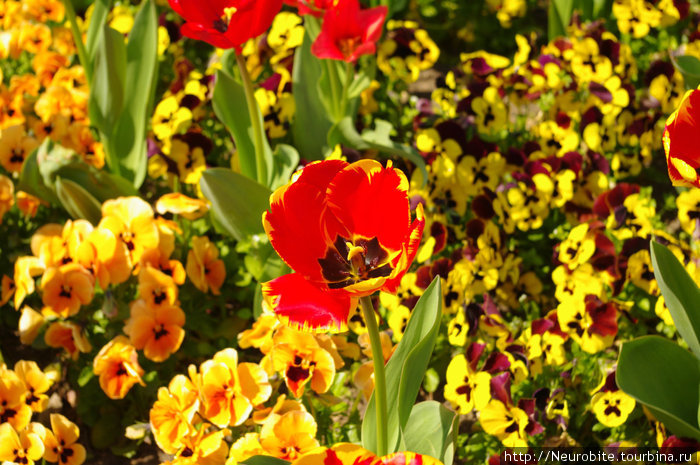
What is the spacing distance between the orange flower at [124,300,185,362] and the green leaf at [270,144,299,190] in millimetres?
467

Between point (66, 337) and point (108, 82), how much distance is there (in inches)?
30.6

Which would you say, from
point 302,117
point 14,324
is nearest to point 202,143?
point 302,117

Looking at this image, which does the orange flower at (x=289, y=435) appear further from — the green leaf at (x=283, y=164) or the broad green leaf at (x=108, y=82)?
the broad green leaf at (x=108, y=82)

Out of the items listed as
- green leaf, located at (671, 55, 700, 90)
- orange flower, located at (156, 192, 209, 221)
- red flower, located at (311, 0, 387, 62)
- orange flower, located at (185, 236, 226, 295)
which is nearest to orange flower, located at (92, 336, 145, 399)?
orange flower, located at (185, 236, 226, 295)

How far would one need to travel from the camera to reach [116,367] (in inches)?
71.6

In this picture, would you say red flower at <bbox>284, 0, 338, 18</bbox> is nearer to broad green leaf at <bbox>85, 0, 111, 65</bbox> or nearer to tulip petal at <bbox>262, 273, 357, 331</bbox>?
broad green leaf at <bbox>85, 0, 111, 65</bbox>

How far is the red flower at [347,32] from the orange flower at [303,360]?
75 centimetres

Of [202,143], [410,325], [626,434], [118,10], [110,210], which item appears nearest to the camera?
[410,325]

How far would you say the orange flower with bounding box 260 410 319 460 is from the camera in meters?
1.50

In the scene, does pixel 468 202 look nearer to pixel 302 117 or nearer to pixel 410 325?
pixel 302 117

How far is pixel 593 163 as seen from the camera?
2.33 meters

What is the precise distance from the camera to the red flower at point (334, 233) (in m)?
1.05

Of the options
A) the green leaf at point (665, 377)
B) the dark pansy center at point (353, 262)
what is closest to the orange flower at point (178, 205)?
the dark pansy center at point (353, 262)

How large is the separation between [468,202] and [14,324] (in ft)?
4.64
